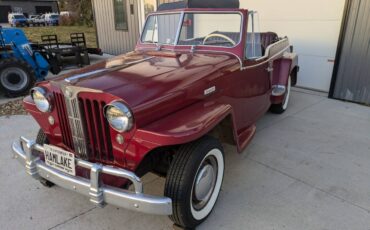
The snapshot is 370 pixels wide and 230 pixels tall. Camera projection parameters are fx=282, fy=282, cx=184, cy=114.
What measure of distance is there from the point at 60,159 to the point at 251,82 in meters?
2.17

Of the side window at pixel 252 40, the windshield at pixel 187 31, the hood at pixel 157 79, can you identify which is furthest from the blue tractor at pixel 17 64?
the side window at pixel 252 40

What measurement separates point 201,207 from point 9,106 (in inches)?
188

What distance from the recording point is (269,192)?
2723mm

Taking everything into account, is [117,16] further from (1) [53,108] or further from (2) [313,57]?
(1) [53,108]

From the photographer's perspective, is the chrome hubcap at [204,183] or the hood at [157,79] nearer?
the hood at [157,79]

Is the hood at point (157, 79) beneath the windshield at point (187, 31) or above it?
beneath

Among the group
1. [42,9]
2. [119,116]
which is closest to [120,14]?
[119,116]

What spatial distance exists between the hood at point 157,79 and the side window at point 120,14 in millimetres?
7280

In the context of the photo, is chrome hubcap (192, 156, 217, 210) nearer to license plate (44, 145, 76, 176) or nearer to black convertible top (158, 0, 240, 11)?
license plate (44, 145, 76, 176)

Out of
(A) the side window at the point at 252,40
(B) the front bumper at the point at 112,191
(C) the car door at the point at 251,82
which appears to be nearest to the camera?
(B) the front bumper at the point at 112,191

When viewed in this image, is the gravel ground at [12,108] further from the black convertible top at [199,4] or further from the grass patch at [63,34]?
the grass patch at [63,34]

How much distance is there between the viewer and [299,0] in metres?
5.66

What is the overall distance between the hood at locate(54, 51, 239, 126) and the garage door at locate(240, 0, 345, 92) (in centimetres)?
348

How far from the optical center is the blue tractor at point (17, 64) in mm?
5855
